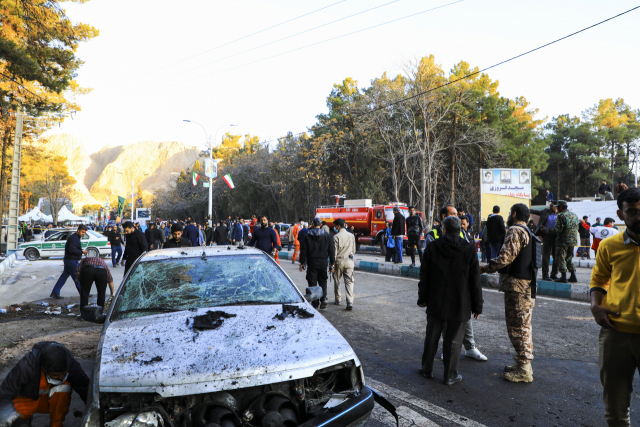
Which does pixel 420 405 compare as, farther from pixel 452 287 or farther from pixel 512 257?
pixel 512 257

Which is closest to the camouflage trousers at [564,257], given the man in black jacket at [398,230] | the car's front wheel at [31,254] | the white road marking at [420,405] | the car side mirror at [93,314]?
the man in black jacket at [398,230]

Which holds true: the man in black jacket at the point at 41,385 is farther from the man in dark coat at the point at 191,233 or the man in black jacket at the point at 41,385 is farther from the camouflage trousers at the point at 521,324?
the man in dark coat at the point at 191,233

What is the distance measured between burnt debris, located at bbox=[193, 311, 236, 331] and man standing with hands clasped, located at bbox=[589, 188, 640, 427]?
2421 mm

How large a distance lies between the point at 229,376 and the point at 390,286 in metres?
8.84

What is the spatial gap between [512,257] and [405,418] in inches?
76.8

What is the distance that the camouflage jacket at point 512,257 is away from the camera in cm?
439

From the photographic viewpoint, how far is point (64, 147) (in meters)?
172

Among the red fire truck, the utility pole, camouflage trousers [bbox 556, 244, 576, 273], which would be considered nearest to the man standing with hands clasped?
camouflage trousers [bbox 556, 244, 576, 273]

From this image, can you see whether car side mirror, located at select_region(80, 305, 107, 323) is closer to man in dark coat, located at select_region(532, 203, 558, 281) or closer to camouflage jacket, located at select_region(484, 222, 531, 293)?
camouflage jacket, located at select_region(484, 222, 531, 293)

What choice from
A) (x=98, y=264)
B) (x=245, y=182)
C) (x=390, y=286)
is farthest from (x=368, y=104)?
(x=98, y=264)

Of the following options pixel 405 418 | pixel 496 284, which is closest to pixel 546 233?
pixel 496 284

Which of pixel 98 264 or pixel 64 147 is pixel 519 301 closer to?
pixel 98 264

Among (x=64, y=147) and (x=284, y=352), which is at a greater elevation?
(x=64, y=147)

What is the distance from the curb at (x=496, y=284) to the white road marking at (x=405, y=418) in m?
6.60
